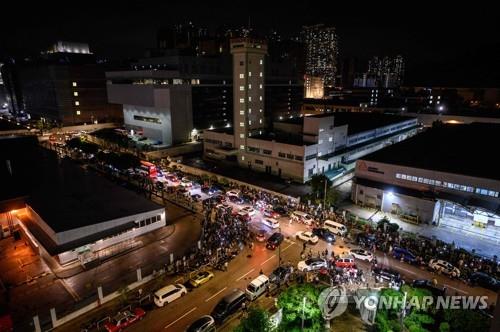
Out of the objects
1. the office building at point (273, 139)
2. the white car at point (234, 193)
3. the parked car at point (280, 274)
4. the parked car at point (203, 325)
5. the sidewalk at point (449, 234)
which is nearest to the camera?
the parked car at point (203, 325)

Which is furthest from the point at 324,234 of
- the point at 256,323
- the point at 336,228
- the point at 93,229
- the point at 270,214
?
the point at 93,229

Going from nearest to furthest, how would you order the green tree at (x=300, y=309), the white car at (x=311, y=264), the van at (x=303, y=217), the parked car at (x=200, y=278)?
the green tree at (x=300, y=309) < the parked car at (x=200, y=278) < the white car at (x=311, y=264) < the van at (x=303, y=217)

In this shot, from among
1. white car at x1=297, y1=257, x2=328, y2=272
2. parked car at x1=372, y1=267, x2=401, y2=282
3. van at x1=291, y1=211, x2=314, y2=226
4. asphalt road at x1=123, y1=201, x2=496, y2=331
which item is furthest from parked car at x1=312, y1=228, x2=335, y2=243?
parked car at x1=372, y1=267, x2=401, y2=282

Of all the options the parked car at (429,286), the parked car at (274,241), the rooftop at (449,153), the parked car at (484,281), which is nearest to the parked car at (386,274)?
the parked car at (429,286)

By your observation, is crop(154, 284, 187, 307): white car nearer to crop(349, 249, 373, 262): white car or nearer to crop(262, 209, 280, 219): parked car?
crop(349, 249, 373, 262): white car

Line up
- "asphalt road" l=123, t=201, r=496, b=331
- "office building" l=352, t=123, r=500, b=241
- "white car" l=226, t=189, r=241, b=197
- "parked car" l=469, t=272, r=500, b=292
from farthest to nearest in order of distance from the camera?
"white car" l=226, t=189, r=241, b=197 < "office building" l=352, t=123, r=500, b=241 < "parked car" l=469, t=272, r=500, b=292 < "asphalt road" l=123, t=201, r=496, b=331

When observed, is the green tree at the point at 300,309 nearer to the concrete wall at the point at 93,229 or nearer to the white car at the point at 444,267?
the white car at the point at 444,267

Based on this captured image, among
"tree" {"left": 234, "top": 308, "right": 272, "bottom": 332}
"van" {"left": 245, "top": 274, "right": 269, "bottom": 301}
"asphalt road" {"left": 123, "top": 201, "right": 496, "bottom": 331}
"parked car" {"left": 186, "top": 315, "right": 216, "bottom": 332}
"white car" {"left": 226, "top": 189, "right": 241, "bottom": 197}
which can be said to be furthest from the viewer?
"white car" {"left": 226, "top": 189, "right": 241, "bottom": 197}

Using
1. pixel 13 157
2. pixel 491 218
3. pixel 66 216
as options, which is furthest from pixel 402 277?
pixel 13 157
